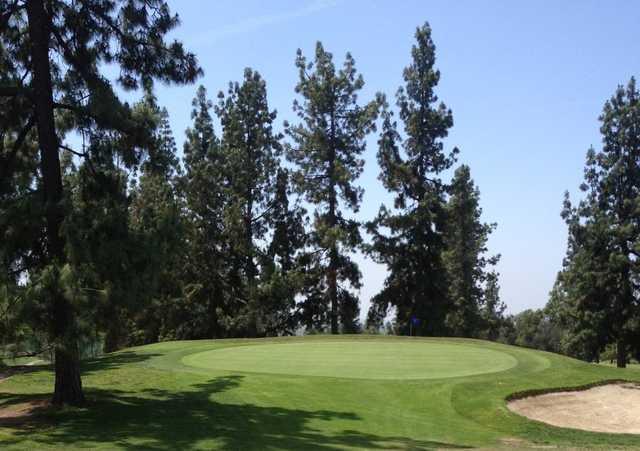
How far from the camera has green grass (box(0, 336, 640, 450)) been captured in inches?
375

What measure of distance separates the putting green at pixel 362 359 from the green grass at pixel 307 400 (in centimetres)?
5

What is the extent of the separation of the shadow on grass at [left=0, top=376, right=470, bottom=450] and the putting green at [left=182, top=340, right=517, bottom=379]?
2871mm

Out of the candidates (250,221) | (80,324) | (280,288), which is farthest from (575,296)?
(80,324)

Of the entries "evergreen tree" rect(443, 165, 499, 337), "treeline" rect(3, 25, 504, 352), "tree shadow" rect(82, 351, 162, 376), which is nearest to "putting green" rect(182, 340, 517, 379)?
"tree shadow" rect(82, 351, 162, 376)

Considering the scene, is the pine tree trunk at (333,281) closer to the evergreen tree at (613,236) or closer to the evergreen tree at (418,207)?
Result: the evergreen tree at (418,207)

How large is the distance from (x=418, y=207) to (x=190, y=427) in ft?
100

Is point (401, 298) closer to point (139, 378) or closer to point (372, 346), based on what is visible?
point (372, 346)

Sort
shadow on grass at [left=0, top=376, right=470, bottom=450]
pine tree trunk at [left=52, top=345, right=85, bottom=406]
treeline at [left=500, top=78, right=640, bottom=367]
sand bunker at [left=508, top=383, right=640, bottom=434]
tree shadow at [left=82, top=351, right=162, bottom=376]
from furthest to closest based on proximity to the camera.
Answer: treeline at [left=500, top=78, right=640, bottom=367], tree shadow at [left=82, top=351, right=162, bottom=376], sand bunker at [left=508, top=383, right=640, bottom=434], pine tree trunk at [left=52, top=345, right=85, bottom=406], shadow on grass at [left=0, top=376, right=470, bottom=450]

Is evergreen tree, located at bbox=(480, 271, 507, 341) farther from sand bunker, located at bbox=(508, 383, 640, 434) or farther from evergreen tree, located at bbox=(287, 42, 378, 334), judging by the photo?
sand bunker, located at bbox=(508, 383, 640, 434)

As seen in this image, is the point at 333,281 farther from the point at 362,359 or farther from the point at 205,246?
the point at 362,359

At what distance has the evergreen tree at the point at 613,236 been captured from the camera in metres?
34.0

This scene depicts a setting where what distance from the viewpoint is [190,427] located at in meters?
10.0

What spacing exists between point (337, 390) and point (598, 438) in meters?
5.32

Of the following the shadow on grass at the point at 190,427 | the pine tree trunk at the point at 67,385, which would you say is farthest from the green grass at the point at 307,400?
the pine tree trunk at the point at 67,385
